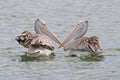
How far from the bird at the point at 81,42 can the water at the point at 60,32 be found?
248 millimetres

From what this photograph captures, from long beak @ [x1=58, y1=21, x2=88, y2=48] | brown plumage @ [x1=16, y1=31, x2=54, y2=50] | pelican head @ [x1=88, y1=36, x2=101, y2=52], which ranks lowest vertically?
pelican head @ [x1=88, y1=36, x2=101, y2=52]

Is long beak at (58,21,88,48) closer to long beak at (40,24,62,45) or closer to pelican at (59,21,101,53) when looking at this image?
pelican at (59,21,101,53)

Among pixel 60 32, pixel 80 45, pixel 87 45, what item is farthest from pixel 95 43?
pixel 60 32

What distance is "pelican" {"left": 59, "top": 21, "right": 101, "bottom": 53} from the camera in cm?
1457

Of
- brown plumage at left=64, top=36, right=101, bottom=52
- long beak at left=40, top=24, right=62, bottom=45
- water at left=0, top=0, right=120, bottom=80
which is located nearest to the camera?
water at left=0, top=0, right=120, bottom=80

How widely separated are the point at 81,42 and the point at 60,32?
104 inches

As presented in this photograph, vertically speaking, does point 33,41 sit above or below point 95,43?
above

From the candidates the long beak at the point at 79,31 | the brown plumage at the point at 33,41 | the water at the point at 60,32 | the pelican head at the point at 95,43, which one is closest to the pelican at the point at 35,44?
the brown plumage at the point at 33,41

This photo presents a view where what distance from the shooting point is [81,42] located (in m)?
14.8

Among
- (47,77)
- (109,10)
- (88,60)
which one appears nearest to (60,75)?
(47,77)

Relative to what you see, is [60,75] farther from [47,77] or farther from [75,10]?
[75,10]

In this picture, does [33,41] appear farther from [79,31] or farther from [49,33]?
[79,31]

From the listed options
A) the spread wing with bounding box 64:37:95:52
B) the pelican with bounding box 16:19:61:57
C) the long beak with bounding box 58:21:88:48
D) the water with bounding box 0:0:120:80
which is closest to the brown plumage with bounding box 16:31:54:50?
the pelican with bounding box 16:19:61:57

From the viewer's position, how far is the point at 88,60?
1437cm
